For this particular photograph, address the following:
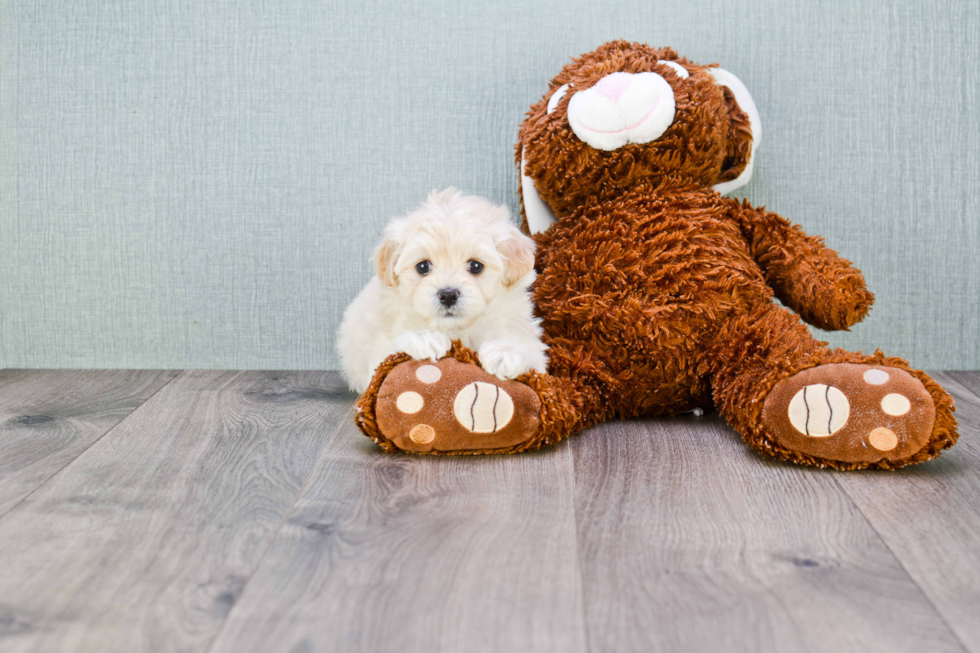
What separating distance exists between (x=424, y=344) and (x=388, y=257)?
0.16 metres

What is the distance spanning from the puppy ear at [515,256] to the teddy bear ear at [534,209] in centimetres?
28

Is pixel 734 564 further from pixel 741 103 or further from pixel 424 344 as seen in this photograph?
pixel 741 103

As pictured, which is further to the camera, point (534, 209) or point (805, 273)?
point (534, 209)

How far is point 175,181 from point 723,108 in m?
1.17

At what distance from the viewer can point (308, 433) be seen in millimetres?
1327

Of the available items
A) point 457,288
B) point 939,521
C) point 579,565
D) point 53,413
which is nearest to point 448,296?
point 457,288

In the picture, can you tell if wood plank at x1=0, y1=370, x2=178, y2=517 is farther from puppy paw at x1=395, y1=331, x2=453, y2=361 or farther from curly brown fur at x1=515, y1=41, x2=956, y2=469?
curly brown fur at x1=515, y1=41, x2=956, y2=469

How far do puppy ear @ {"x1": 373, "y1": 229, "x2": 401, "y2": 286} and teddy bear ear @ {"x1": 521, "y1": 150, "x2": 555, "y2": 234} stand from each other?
0.38 m

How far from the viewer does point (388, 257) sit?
4.04 ft

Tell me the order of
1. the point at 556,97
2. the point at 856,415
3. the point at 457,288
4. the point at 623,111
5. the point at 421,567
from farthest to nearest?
the point at 556,97
the point at 623,111
the point at 457,288
the point at 856,415
the point at 421,567

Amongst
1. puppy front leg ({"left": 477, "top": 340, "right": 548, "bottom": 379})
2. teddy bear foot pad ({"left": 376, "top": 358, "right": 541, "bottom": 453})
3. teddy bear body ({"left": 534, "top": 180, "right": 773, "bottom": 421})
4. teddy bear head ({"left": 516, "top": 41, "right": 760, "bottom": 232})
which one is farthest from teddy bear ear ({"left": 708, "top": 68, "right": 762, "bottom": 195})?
teddy bear foot pad ({"left": 376, "top": 358, "right": 541, "bottom": 453})

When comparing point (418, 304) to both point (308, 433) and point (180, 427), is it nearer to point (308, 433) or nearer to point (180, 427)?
point (308, 433)

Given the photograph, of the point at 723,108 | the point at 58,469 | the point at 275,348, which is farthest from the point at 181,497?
the point at 723,108

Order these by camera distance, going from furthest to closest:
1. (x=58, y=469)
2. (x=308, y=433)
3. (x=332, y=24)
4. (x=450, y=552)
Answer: (x=332, y=24) → (x=308, y=433) → (x=58, y=469) → (x=450, y=552)
